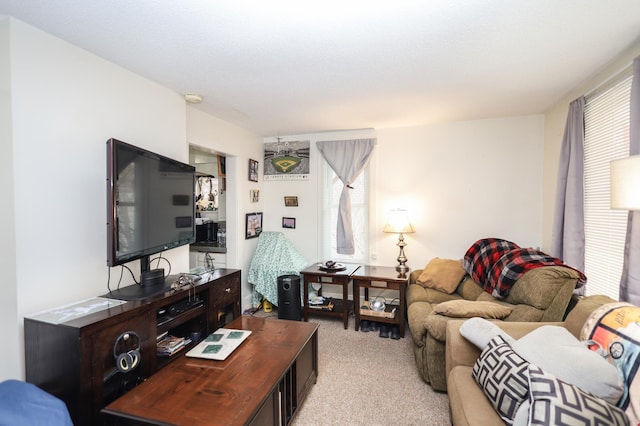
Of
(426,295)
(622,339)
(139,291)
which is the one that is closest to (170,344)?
(139,291)

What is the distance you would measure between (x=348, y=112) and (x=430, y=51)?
126cm

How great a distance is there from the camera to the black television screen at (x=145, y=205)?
5.57ft

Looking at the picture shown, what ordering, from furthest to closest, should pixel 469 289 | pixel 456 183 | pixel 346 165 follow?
pixel 346 165 → pixel 456 183 → pixel 469 289

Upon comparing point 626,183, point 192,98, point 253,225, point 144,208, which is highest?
point 192,98

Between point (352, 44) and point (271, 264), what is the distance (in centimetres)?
267

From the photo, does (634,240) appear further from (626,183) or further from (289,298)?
(289,298)

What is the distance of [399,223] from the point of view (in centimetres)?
338

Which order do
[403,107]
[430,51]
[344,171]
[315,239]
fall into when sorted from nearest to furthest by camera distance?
[430,51] → [403,107] → [344,171] → [315,239]

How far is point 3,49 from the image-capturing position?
1.53 meters

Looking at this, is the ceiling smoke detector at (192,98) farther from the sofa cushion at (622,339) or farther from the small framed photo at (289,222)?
the sofa cushion at (622,339)

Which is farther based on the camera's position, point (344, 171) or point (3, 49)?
point (344, 171)

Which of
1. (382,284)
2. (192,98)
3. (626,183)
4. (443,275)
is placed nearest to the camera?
(626,183)

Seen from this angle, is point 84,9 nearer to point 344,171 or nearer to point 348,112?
point 348,112

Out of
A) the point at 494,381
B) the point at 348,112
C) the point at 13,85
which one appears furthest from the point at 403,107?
the point at 13,85
